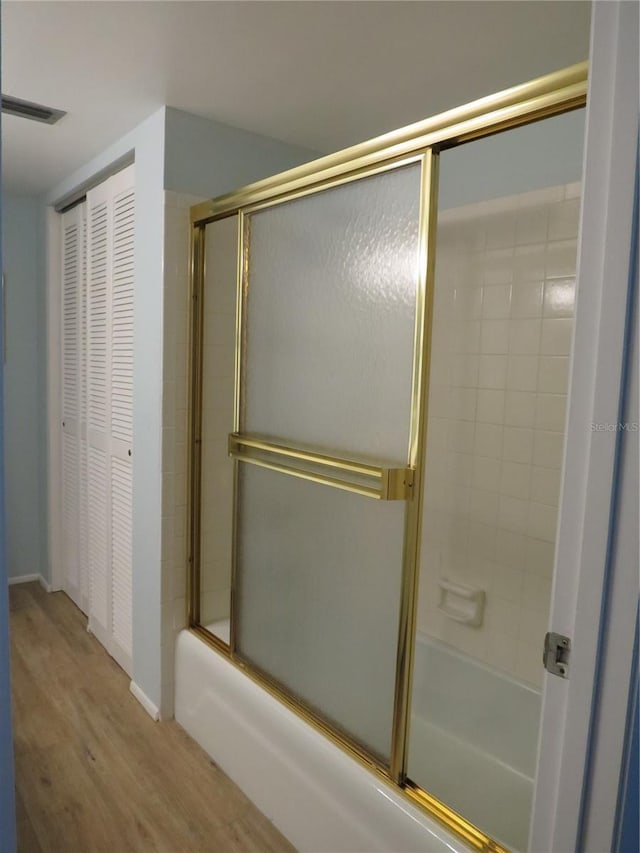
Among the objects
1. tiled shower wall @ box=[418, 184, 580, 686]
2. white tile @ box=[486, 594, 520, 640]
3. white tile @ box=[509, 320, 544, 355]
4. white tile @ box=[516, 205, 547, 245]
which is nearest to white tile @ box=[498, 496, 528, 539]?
tiled shower wall @ box=[418, 184, 580, 686]

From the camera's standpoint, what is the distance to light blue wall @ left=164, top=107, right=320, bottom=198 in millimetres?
2031

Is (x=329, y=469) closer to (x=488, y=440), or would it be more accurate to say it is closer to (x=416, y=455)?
(x=416, y=455)

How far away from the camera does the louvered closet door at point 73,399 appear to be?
2.92 m

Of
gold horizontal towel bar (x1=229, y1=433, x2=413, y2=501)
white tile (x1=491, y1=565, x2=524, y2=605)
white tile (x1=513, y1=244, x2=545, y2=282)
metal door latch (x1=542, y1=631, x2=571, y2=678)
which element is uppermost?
white tile (x1=513, y1=244, x2=545, y2=282)

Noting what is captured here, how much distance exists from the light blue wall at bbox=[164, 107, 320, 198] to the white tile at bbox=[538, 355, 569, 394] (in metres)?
1.28

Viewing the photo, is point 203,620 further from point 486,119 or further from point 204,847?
point 486,119

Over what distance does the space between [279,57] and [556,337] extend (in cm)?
116

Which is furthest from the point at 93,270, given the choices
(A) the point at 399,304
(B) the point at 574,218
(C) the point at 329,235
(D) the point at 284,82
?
(B) the point at 574,218

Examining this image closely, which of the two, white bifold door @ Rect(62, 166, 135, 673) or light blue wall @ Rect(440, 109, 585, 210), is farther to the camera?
white bifold door @ Rect(62, 166, 135, 673)

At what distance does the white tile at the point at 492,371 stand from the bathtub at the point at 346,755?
98 cm

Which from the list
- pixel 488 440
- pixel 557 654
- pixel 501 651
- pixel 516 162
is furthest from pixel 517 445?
pixel 557 654

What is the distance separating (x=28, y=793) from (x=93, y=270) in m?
2.07

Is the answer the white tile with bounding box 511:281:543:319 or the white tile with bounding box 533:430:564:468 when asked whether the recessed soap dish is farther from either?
the white tile with bounding box 511:281:543:319

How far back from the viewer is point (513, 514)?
6.55 ft
